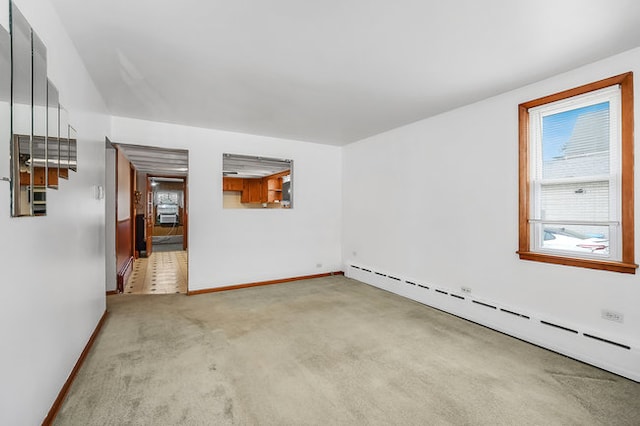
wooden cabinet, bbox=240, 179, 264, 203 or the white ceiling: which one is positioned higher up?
the white ceiling

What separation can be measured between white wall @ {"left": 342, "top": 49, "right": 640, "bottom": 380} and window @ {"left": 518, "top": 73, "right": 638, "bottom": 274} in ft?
0.28

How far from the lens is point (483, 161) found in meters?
3.44

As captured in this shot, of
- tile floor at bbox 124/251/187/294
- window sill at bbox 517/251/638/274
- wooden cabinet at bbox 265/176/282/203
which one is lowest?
tile floor at bbox 124/251/187/294

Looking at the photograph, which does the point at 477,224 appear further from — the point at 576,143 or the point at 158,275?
the point at 158,275

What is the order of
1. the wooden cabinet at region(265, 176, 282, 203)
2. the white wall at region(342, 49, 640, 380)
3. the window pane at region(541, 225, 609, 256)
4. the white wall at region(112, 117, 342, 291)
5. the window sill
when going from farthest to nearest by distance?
1. the wooden cabinet at region(265, 176, 282, 203)
2. the white wall at region(112, 117, 342, 291)
3. the window pane at region(541, 225, 609, 256)
4. the white wall at region(342, 49, 640, 380)
5. the window sill

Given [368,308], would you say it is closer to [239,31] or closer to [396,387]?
[396,387]

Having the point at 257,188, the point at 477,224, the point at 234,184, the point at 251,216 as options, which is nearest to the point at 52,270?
the point at 251,216

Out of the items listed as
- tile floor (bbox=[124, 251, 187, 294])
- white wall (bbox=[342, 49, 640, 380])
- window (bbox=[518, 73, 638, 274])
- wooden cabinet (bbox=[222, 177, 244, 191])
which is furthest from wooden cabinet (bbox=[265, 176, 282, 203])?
window (bbox=[518, 73, 638, 274])

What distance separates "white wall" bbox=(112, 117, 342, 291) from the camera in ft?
15.0

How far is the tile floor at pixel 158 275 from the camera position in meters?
4.87

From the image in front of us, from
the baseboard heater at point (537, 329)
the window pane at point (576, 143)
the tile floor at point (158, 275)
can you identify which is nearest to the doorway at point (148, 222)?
the tile floor at point (158, 275)

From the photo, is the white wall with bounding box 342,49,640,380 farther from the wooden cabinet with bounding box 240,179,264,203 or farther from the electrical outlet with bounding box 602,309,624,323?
the wooden cabinet with bounding box 240,179,264,203

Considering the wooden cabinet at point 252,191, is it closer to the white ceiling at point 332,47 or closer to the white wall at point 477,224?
the white wall at point 477,224

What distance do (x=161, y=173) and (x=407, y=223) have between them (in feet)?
23.1
